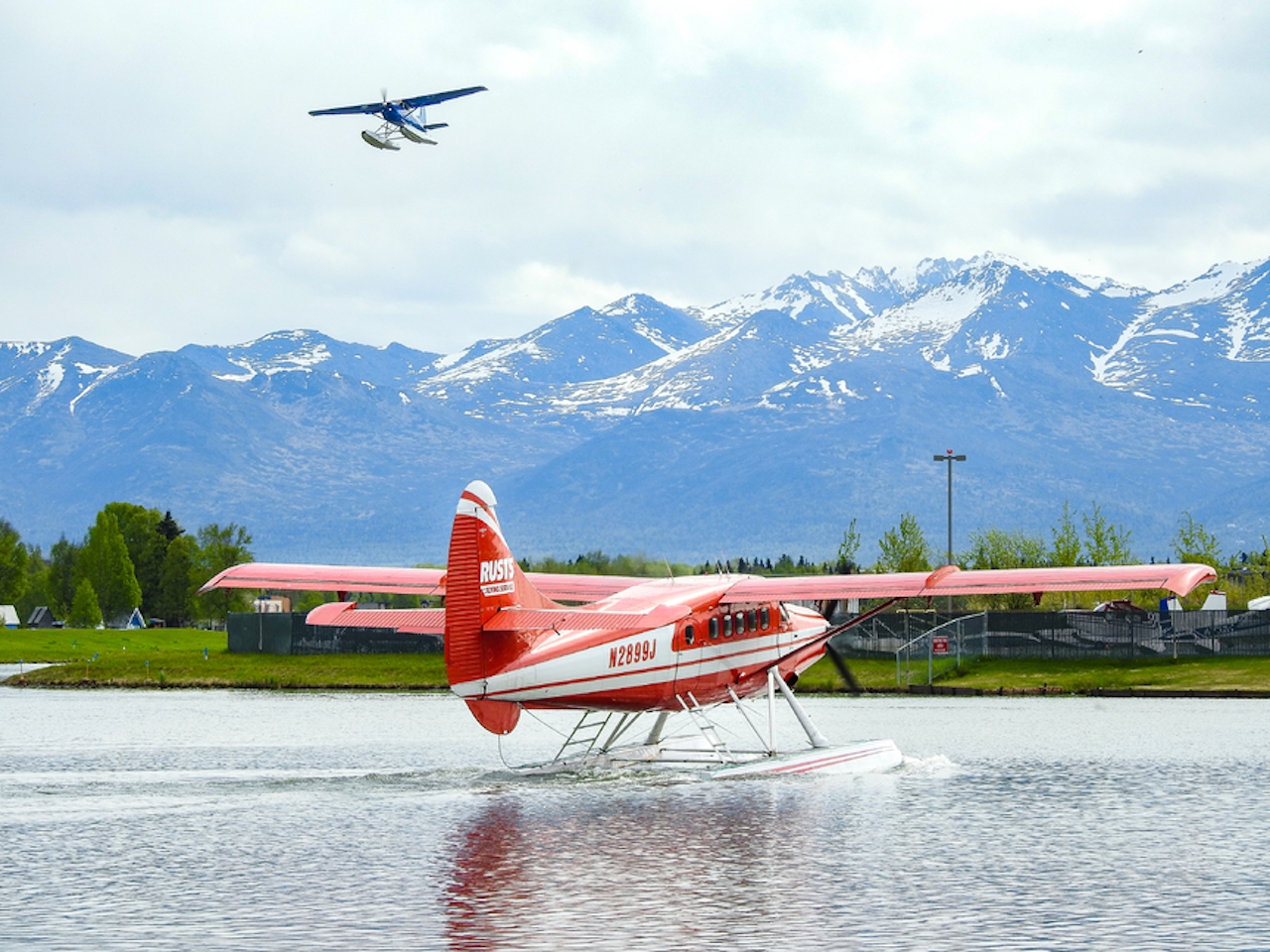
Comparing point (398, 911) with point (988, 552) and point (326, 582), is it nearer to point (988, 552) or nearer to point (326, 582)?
point (326, 582)

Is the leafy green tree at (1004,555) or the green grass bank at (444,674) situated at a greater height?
the leafy green tree at (1004,555)

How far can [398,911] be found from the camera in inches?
645

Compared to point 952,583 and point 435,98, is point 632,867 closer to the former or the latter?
point 952,583

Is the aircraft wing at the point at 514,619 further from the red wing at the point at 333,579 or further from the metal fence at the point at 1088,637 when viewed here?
the metal fence at the point at 1088,637

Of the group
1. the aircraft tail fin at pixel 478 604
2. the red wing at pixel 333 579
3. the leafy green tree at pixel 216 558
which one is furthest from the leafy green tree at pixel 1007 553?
the aircraft tail fin at pixel 478 604

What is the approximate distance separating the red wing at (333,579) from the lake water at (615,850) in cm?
326

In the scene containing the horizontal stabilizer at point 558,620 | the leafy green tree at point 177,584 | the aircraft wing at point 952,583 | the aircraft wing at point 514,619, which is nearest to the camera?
the horizontal stabilizer at point 558,620

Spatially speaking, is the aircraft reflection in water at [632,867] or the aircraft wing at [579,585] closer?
the aircraft reflection in water at [632,867]

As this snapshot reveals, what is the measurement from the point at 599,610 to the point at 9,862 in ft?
32.2

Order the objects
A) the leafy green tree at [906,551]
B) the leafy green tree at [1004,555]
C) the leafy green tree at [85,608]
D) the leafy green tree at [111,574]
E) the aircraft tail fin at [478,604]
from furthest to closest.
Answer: the leafy green tree at [111,574], the leafy green tree at [85,608], the leafy green tree at [1004,555], the leafy green tree at [906,551], the aircraft tail fin at [478,604]

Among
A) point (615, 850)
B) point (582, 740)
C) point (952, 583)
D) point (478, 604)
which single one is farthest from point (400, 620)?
point (952, 583)

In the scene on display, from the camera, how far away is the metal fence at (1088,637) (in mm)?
62906

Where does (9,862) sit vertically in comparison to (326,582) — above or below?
below

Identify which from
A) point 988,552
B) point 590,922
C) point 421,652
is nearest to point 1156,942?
point 590,922
